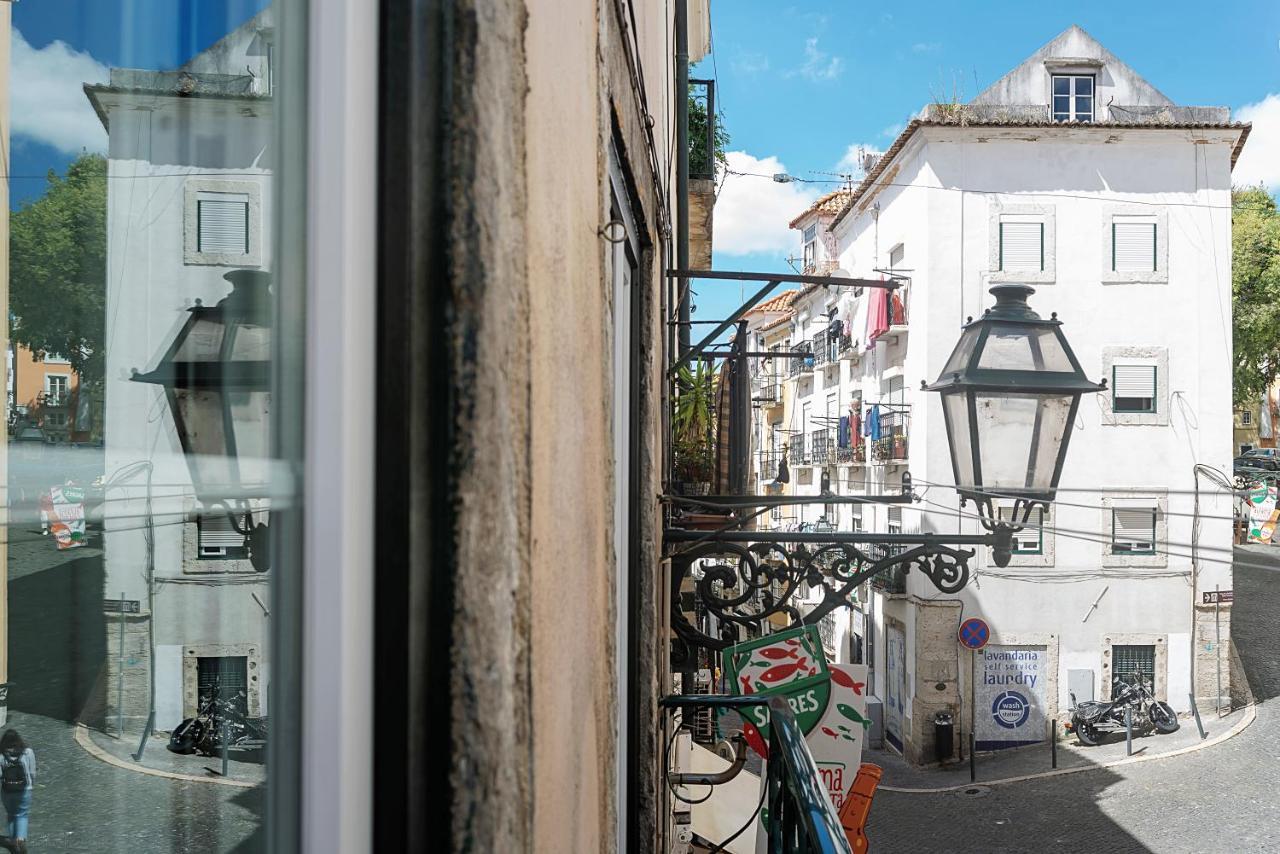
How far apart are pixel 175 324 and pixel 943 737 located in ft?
69.3

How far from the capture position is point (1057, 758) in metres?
19.2

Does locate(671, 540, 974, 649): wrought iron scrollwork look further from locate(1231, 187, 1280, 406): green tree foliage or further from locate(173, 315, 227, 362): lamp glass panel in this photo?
locate(1231, 187, 1280, 406): green tree foliage

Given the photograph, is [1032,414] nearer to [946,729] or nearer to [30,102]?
[30,102]

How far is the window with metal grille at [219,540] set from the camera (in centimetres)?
67

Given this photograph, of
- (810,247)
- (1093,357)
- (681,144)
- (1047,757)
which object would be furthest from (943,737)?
(810,247)

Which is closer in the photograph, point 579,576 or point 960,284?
point 579,576

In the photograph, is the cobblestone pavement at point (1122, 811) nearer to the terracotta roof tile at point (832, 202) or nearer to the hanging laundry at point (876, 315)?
the hanging laundry at point (876, 315)

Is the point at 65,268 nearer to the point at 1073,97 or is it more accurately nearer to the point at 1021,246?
the point at 1021,246

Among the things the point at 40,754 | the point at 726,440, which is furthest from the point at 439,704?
the point at 726,440

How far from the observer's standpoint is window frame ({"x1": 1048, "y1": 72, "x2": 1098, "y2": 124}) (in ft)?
71.3

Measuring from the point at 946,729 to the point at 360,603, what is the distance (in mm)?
20981

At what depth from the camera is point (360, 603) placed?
0.70 metres

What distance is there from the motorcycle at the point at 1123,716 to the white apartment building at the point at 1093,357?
478 mm

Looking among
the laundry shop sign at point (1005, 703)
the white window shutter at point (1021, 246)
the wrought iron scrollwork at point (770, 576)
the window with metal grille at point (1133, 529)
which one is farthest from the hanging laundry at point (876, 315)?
the wrought iron scrollwork at point (770, 576)
